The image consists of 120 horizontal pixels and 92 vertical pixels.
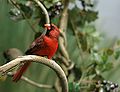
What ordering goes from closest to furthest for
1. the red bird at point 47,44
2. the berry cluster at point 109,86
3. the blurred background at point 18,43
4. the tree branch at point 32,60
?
the tree branch at point 32,60, the red bird at point 47,44, the berry cluster at point 109,86, the blurred background at point 18,43

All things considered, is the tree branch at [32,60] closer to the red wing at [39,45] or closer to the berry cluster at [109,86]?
the red wing at [39,45]

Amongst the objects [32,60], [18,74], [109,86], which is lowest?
[109,86]

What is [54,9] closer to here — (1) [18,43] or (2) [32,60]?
(1) [18,43]

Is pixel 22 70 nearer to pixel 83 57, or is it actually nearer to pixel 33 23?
pixel 33 23

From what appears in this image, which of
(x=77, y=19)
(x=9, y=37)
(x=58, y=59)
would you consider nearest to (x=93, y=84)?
(x=58, y=59)

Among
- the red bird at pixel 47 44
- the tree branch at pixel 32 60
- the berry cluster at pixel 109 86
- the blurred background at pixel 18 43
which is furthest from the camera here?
the blurred background at pixel 18 43

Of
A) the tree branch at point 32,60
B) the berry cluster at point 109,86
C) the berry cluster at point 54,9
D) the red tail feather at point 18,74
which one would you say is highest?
the tree branch at point 32,60

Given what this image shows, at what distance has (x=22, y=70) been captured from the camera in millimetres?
1201

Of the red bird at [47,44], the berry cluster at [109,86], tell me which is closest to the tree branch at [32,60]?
the red bird at [47,44]

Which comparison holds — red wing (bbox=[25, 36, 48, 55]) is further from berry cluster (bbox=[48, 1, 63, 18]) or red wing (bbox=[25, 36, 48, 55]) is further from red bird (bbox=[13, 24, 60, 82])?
berry cluster (bbox=[48, 1, 63, 18])

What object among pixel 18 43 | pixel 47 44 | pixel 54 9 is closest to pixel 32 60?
pixel 47 44

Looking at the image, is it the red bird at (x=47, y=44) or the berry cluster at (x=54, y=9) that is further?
the berry cluster at (x=54, y=9)

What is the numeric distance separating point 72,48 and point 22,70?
0.58m

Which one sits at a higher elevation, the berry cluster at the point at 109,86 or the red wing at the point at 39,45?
the red wing at the point at 39,45
